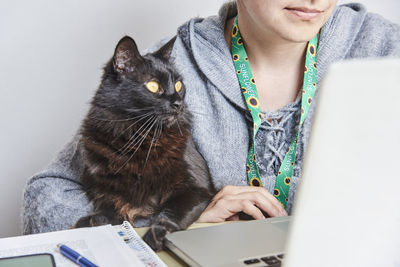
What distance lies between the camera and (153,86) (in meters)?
1.00

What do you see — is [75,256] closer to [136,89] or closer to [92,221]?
[92,221]

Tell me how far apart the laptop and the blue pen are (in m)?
0.35

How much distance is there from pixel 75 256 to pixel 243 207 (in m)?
0.44

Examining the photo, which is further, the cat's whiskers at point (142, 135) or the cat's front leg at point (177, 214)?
the cat's whiskers at point (142, 135)

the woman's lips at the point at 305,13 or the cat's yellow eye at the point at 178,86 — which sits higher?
the woman's lips at the point at 305,13

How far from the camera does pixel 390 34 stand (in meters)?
1.28

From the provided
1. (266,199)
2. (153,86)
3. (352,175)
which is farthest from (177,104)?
(352,175)

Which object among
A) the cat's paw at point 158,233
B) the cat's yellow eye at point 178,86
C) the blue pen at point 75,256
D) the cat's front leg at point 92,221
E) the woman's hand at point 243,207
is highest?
the cat's yellow eye at point 178,86

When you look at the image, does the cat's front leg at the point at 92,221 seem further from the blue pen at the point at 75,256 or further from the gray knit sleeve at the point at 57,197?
the blue pen at the point at 75,256

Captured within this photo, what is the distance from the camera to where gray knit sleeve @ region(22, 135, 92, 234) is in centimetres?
98

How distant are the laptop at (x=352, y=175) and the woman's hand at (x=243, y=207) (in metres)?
0.55

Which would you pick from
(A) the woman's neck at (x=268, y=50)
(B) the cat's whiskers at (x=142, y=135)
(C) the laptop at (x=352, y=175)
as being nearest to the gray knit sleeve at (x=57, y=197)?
(B) the cat's whiskers at (x=142, y=135)

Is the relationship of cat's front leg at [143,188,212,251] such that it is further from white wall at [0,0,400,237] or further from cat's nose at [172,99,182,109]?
white wall at [0,0,400,237]

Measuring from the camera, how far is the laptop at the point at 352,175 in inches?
13.1
